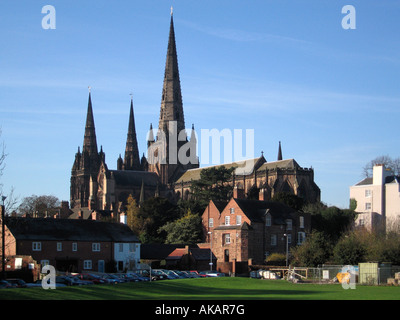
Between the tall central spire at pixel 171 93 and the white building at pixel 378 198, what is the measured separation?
83.4 metres

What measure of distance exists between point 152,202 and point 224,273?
4327 cm

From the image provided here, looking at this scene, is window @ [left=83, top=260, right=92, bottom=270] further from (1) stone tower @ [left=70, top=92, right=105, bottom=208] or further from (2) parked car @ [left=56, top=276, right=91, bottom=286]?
(1) stone tower @ [left=70, top=92, right=105, bottom=208]

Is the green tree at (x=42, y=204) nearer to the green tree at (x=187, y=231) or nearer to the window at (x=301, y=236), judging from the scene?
the green tree at (x=187, y=231)

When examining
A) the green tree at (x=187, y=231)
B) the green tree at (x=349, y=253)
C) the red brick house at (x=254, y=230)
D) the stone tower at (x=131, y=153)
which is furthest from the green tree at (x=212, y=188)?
the stone tower at (x=131, y=153)

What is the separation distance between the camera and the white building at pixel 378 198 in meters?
81.4

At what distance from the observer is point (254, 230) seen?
225 ft

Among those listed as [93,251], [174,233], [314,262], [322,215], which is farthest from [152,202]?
[314,262]

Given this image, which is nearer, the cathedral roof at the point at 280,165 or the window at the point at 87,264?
the window at the point at 87,264

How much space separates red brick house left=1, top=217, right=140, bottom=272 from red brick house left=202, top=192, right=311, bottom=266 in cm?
911

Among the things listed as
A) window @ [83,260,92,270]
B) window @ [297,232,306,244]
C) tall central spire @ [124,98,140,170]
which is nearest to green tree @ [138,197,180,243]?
window @ [297,232,306,244]

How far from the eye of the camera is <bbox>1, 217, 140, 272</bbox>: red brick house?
192 feet

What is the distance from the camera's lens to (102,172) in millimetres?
163125

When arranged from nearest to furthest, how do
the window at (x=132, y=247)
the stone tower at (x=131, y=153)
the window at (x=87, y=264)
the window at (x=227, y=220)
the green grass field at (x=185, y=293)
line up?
the green grass field at (x=185, y=293) → the window at (x=87, y=264) → the window at (x=132, y=247) → the window at (x=227, y=220) → the stone tower at (x=131, y=153)
